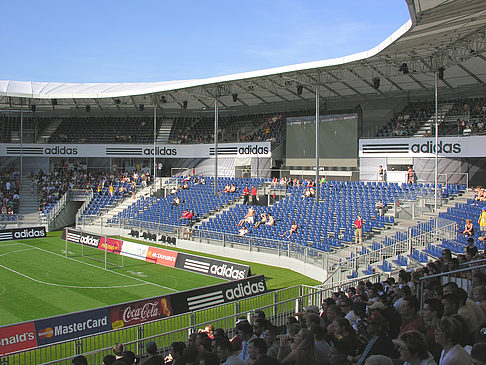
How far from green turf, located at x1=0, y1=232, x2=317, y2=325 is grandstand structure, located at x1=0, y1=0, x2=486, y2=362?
4412 millimetres

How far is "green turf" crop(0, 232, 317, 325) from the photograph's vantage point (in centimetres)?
1778

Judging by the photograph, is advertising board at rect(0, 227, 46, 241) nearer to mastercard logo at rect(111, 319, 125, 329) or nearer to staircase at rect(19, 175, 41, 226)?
staircase at rect(19, 175, 41, 226)

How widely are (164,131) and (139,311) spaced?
36.2m

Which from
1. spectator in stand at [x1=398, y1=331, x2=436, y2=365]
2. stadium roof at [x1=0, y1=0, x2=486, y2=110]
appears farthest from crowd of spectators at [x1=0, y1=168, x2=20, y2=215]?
spectator in stand at [x1=398, y1=331, x2=436, y2=365]

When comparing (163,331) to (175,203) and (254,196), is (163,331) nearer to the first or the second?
(254,196)

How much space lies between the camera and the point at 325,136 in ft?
123

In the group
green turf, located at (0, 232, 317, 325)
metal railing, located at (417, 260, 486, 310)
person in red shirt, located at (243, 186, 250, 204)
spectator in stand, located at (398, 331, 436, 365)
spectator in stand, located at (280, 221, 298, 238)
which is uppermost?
person in red shirt, located at (243, 186, 250, 204)

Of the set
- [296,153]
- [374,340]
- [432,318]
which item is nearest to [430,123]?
[296,153]

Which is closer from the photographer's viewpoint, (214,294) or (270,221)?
(214,294)

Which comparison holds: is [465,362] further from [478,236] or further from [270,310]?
[478,236]

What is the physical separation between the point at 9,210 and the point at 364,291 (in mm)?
36313

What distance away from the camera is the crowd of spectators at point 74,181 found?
1667 inches

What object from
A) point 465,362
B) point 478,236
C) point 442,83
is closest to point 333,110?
point 442,83

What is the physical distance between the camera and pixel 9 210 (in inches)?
1570
